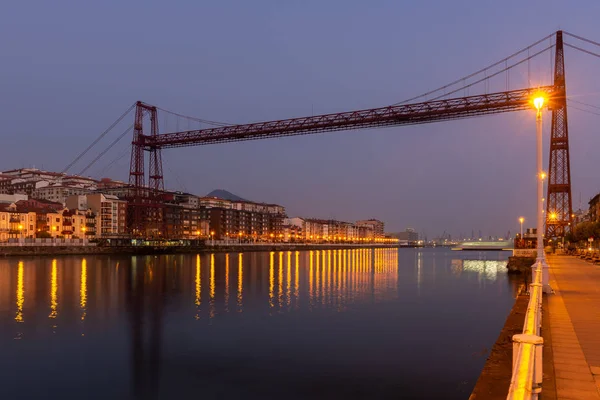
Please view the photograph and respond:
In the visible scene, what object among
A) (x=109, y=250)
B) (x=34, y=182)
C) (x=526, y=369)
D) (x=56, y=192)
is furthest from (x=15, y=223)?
(x=526, y=369)

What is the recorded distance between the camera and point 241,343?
15109 mm

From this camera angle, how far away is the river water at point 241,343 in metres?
11.0

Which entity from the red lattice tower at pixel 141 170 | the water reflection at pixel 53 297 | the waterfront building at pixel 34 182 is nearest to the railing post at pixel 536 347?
the water reflection at pixel 53 297

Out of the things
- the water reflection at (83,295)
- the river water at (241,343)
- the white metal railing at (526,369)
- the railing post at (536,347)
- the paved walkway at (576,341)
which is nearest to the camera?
the white metal railing at (526,369)

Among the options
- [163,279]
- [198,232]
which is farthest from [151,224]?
[163,279]

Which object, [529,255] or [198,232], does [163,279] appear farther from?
[198,232]

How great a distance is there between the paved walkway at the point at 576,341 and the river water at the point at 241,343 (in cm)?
251

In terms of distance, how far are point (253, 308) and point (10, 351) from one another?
34.6 feet

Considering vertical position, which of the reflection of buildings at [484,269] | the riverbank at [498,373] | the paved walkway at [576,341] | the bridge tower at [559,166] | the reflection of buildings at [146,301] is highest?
the bridge tower at [559,166]

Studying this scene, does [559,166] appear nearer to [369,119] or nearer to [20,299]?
[369,119]

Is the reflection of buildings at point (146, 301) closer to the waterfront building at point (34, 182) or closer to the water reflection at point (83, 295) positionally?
the water reflection at point (83, 295)

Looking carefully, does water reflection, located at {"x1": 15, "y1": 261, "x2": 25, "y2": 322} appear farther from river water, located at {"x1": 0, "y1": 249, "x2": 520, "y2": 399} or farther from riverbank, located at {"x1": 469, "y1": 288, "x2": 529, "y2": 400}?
riverbank, located at {"x1": 469, "y1": 288, "x2": 529, "y2": 400}

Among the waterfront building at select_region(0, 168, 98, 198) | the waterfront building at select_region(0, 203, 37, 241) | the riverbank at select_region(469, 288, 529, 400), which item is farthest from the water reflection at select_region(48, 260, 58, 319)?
the waterfront building at select_region(0, 168, 98, 198)

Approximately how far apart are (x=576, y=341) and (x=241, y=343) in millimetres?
9694
